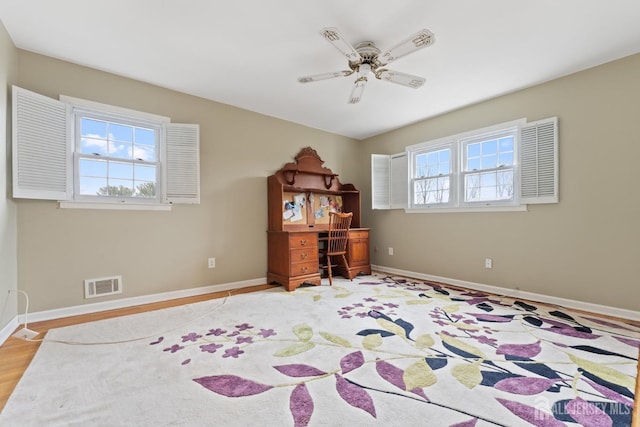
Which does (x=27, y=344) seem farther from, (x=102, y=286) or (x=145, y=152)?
(x=145, y=152)

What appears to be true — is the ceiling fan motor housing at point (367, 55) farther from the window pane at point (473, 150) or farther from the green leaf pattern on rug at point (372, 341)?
the green leaf pattern on rug at point (372, 341)

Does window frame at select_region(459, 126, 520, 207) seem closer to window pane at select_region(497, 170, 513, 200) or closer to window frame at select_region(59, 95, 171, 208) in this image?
window pane at select_region(497, 170, 513, 200)

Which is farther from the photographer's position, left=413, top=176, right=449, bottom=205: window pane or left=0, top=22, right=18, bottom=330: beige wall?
left=413, top=176, right=449, bottom=205: window pane

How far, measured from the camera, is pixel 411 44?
2057 mm

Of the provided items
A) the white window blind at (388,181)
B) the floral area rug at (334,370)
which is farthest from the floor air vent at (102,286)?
the white window blind at (388,181)

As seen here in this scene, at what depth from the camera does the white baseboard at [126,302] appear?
2.54m

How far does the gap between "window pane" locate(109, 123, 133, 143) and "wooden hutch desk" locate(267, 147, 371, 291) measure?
69.2 inches

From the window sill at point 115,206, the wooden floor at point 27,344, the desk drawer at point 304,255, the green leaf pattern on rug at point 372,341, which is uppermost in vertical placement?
the window sill at point 115,206

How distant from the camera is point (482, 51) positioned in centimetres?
249

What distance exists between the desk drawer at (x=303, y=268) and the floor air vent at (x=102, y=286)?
1.91m

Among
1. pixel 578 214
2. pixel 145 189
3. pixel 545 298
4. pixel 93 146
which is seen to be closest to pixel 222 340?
pixel 145 189

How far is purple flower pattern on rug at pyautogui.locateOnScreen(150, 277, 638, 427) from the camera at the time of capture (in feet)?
4.47

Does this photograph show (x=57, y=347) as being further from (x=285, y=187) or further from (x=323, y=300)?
(x=285, y=187)

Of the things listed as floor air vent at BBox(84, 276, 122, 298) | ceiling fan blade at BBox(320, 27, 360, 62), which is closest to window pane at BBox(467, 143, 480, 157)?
ceiling fan blade at BBox(320, 27, 360, 62)
